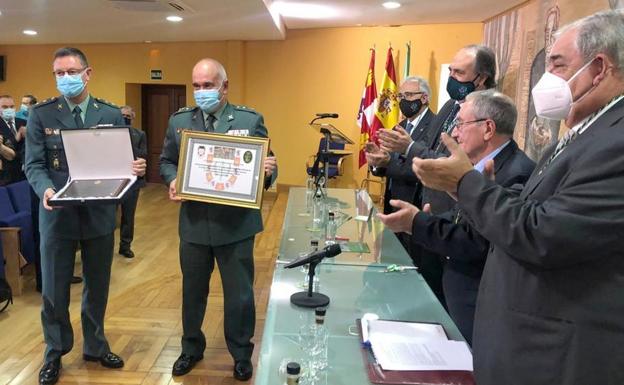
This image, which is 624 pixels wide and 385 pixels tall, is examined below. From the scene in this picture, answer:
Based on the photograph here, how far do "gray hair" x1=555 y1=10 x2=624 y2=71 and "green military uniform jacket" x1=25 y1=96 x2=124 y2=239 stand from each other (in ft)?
6.93

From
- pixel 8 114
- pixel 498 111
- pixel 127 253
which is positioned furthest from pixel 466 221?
pixel 8 114

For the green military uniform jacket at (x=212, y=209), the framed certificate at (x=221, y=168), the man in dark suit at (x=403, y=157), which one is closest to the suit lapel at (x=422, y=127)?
the man in dark suit at (x=403, y=157)

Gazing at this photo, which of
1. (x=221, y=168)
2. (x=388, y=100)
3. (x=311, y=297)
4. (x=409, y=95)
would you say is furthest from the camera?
(x=388, y=100)

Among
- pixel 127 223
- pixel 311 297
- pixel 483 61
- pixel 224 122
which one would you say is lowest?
pixel 127 223

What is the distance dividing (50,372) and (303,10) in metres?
4.92

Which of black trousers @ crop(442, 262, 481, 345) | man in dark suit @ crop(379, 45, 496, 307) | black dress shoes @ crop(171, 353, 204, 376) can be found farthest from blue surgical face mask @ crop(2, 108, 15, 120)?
black trousers @ crop(442, 262, 481, 345)

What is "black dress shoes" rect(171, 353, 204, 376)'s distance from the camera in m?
2.40

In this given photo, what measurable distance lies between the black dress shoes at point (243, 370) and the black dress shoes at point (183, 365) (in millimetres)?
237

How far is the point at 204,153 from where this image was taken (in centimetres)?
218

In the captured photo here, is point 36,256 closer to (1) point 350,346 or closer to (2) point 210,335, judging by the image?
(2) point 210,335

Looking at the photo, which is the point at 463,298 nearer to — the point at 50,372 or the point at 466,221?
the point at 466,221

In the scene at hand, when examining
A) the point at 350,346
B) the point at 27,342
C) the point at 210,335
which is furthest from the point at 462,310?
the point at 27,342

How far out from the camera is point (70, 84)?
2.25m

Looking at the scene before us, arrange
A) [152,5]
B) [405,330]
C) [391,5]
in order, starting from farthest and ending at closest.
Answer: [391,5]
[152,5]
[405,330]
